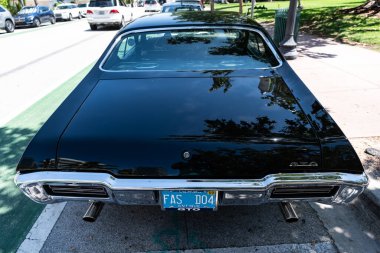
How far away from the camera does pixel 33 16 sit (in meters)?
20.9

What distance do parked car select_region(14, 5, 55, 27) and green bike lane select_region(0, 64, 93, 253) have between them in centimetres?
1799

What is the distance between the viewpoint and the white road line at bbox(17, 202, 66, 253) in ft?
8.03

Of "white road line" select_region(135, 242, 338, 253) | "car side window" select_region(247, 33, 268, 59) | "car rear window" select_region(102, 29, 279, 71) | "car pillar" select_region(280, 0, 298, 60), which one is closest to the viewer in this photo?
"white road line" select_region(135, 242, 338, 253)

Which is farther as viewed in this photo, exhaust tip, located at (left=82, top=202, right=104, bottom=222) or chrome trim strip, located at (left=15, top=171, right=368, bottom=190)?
exhaust tip, located at (left=82, top=202, right=104, bottom=222)

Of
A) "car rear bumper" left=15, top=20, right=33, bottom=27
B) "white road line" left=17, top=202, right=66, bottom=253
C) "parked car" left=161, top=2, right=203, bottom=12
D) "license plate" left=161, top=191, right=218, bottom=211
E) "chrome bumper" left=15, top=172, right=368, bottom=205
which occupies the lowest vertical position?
"car rear bumper" left=15, top=20, right=33, bottom=27

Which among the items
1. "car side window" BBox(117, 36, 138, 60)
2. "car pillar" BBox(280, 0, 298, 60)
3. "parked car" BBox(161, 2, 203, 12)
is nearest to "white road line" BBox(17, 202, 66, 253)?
"car side window" BBox(117, 36, 138, 60)

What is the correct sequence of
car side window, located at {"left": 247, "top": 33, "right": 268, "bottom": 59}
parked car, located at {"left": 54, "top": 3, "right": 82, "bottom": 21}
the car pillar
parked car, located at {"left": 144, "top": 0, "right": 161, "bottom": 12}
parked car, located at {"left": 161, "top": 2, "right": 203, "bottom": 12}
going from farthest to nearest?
parked car, located at {"left": 144, "top": 0, "right": 161, "bottom": 12} → parked car, located at {"left": 54, "top": 3, "right": 82, "bottom": 21} → parked car, located at {"left": 161, "top": 2, "right": 203, "bottom": 12} → the car pillar → car side window, located at {"left": 247, "top": 33, "right": 268, "bottom": 59}

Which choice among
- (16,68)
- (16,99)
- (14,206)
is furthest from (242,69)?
(16,68)

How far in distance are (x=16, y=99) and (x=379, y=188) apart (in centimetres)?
610

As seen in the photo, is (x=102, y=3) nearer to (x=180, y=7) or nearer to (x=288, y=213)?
(x=180, y=7)

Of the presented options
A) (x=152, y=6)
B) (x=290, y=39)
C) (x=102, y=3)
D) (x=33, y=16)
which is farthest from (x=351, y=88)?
(x=152, y=6)

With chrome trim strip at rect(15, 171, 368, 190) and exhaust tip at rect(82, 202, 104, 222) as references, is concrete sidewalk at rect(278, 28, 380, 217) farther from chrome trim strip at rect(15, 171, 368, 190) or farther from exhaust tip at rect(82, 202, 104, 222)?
exhaust tip at rect(82, 202, 104, 222)

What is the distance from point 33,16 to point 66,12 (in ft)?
18.9

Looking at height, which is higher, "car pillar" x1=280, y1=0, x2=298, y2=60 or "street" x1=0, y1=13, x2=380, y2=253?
"car pillar" x1=280, y1=0, x2=298, y2=60
